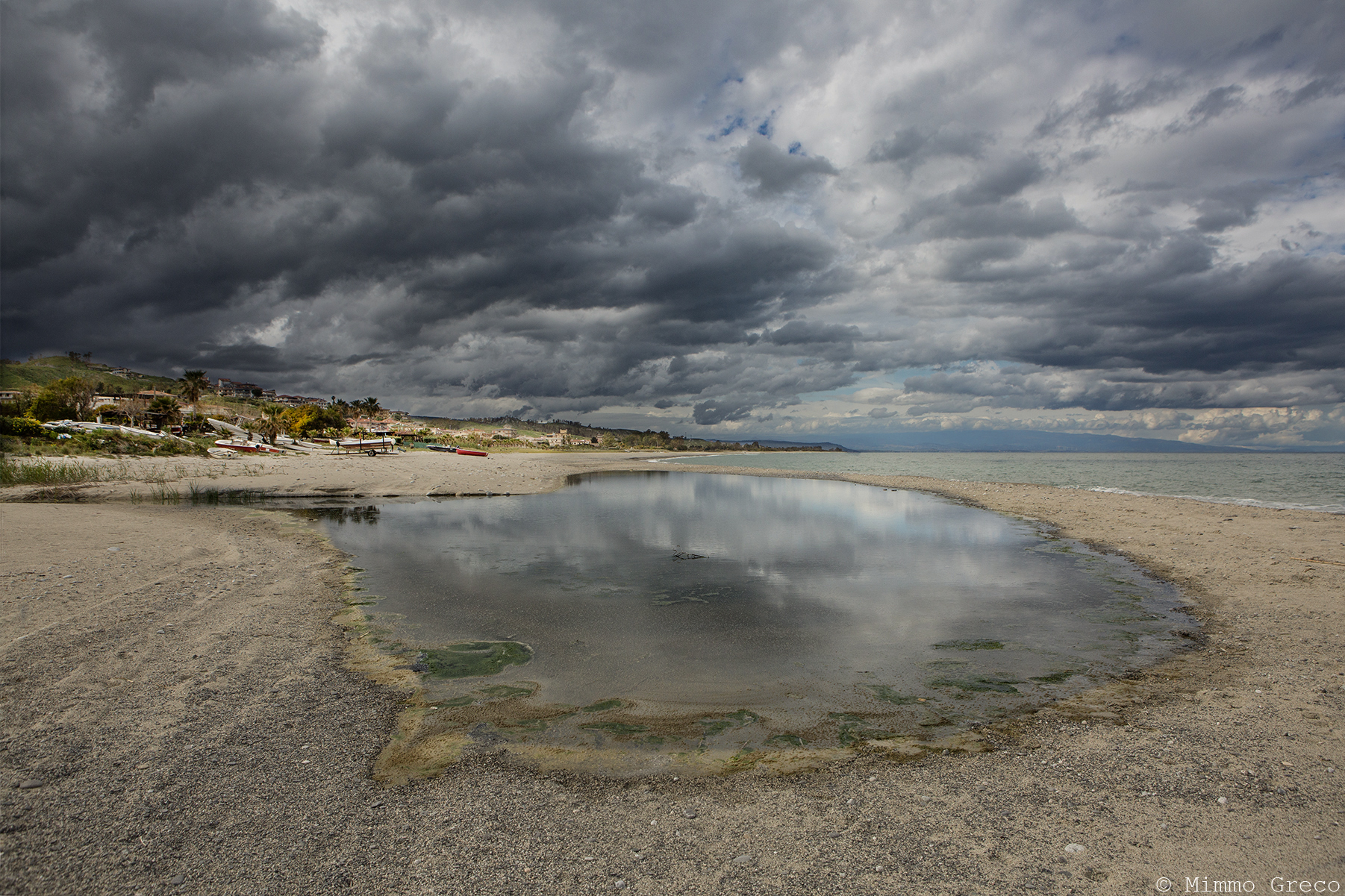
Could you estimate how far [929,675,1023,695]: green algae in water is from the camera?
8.47m

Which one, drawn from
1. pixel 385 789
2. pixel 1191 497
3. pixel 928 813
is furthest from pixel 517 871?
pixel 1191 497

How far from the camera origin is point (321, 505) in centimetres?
3047

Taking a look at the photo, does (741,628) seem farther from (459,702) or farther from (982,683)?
(459,702)

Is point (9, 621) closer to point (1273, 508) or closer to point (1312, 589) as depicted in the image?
point (1312, 589)

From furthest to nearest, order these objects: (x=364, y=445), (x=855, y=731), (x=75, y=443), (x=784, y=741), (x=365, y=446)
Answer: (x=364, y=445) → (x=365, y=446) → (x=75, y=443) → (x=855, y=731) → (x=784, y=741)

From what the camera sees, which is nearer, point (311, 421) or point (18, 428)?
point (18, 428)

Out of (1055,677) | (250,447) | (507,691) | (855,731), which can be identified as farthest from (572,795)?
(250,447)

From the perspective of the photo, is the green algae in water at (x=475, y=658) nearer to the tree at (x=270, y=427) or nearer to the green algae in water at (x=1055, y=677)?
the green algae in water at (x=1055, y=677)

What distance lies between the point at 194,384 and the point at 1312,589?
154m

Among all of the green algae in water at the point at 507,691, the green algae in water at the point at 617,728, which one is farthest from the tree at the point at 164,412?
the green algae in water at the point at 617,728

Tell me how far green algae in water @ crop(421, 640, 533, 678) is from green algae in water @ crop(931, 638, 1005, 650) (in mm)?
7476

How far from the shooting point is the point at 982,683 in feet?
28.5

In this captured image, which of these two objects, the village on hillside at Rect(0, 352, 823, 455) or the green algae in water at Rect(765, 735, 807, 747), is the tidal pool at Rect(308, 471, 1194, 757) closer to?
the green algae in water at Rect(765, 735, 807, 747)

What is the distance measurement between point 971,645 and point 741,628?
168 inches
